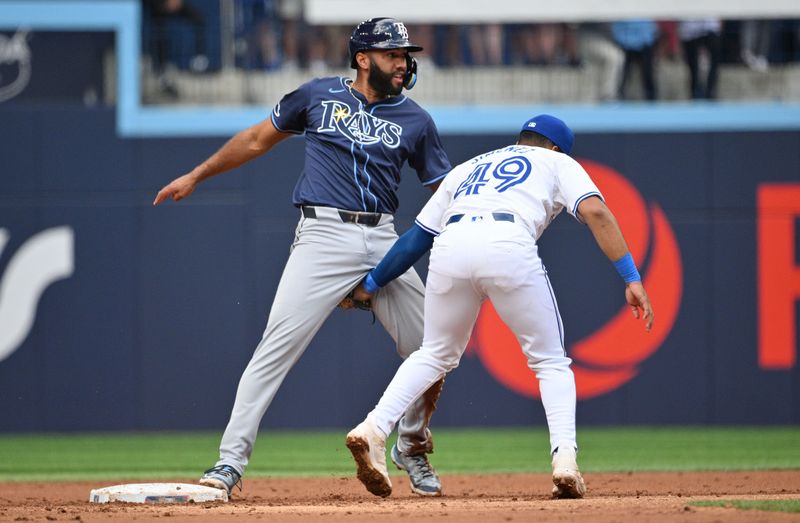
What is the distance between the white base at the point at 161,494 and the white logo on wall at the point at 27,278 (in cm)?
532

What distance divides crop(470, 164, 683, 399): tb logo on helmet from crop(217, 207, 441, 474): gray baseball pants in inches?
182

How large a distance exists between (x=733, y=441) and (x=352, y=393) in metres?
3.08

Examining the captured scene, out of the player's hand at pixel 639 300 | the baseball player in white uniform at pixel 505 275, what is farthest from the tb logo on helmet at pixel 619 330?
the player's hand at pixel 639 300

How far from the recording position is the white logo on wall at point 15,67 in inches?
452

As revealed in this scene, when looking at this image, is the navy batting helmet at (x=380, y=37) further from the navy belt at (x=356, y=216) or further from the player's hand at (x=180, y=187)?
the player's hand at (x=180, y=187)

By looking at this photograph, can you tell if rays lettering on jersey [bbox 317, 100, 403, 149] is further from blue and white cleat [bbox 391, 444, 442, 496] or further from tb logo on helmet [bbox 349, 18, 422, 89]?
blue and white cleat [bbox 391, 444, 442, 496]

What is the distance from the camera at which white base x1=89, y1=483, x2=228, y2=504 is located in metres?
5.42

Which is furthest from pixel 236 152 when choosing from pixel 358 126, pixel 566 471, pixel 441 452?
pixel 441 452

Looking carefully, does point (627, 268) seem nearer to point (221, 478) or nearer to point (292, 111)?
point (292, 111)

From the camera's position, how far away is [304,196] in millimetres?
5930

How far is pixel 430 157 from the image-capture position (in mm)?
6086

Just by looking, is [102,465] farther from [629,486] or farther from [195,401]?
[629,486]

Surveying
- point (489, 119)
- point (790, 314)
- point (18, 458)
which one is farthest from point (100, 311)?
point (790, 314)

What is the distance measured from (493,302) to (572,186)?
58cm
